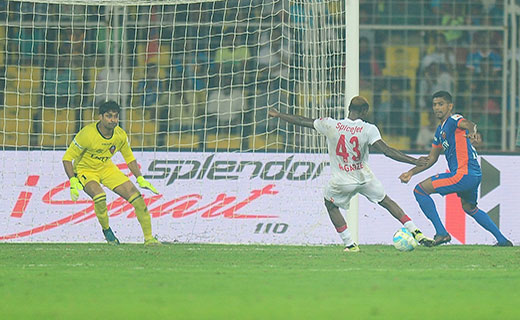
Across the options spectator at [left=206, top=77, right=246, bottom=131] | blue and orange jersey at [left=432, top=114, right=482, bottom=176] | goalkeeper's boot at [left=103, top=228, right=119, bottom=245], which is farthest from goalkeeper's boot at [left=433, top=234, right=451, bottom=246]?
goalkeeper's boot at [left=103, top=228, right=119, bottom=245]

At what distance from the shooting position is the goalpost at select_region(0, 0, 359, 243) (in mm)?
13125

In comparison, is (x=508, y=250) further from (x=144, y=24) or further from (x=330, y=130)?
(x=144, y=24)

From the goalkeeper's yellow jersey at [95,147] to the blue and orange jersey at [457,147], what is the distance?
135 inches

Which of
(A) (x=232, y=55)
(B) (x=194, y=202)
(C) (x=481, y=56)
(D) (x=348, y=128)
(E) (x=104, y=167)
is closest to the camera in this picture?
(D) (x=348, y=128)

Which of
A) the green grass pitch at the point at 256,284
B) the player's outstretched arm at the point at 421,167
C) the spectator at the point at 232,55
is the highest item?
the spectator at the point at 232,55

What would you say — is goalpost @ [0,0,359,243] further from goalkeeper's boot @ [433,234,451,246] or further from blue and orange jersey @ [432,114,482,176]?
goalkeeper's boot @ [433,234,451,246]

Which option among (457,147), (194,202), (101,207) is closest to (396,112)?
(457,147)

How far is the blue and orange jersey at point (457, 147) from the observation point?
12.3 meters

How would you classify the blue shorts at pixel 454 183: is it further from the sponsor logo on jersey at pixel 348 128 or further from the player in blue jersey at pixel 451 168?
the sponsor logo on jersey at pixel 348 128

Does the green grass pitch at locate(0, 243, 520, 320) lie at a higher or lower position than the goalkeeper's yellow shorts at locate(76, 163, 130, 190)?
lower

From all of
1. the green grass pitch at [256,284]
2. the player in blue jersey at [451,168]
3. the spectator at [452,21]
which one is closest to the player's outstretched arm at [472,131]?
the player in blue jersey at [451,168]

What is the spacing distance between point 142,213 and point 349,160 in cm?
247

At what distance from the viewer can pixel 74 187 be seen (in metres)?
12.0

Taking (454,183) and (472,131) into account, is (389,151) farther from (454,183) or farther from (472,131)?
(454,183)
